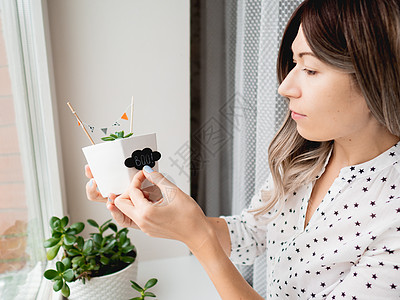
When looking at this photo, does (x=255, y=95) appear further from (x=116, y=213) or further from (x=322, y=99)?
(x=116, y=213)

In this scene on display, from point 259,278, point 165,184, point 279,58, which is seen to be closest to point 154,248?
point 259,278

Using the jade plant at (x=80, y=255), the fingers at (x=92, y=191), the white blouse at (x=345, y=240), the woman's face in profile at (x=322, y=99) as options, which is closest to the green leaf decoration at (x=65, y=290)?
the jade plant at (x=80, y=255)

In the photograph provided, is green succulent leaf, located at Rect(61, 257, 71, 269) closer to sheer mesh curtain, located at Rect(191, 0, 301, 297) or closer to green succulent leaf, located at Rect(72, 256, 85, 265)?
A: green succulent leaf, located at Rect(72, 256, 85, 265)

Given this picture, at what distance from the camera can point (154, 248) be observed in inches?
46.5

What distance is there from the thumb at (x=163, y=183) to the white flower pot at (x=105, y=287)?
0.36 m

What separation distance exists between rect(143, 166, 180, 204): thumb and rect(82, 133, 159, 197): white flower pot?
3 centimetres

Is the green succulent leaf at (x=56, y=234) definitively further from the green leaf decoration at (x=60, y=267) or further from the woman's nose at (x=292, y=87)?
the woman's nose at (x=292, y=87)

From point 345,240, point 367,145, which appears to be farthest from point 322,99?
point 345,240

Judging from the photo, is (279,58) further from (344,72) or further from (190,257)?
(190,257)

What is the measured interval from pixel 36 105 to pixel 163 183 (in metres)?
0.45

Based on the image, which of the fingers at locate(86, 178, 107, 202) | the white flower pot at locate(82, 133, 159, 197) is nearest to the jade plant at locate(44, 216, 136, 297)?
the fingers at locate(86, 178, 107, 202)

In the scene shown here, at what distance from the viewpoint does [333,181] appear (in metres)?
0.81

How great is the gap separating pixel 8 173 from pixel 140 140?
0.28m

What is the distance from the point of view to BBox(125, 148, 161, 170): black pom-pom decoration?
632 millimetres
